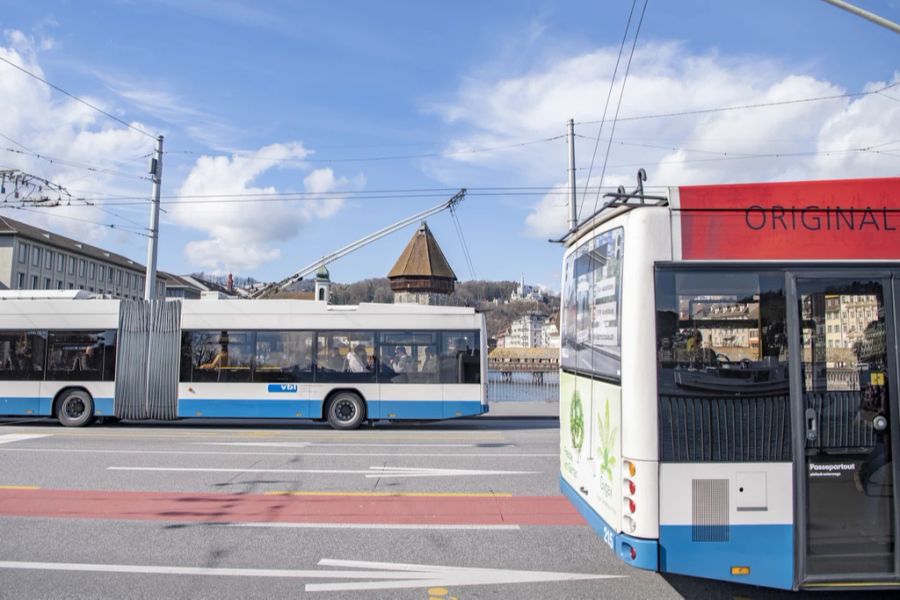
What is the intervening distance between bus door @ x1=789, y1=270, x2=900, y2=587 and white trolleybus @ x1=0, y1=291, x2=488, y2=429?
38.3 feet

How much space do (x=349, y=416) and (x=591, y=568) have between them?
36.5ft

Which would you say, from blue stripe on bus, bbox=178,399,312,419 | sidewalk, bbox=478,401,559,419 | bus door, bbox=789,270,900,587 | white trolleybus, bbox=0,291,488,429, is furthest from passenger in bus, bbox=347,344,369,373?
bus door, bbox=789,270,900,587

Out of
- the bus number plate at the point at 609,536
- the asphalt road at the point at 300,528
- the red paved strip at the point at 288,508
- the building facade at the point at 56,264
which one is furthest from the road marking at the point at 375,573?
the building facade at the point at 56,264

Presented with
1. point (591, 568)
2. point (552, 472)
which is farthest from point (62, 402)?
point (591, 568)

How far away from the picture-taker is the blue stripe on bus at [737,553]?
175 inches

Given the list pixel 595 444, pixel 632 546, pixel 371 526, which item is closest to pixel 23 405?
pixel 371 526

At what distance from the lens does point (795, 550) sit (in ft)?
14.6

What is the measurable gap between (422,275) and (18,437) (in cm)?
5013

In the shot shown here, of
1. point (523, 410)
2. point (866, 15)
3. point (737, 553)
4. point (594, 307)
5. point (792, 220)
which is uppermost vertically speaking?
point (866, 15)

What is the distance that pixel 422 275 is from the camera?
63.4 meters

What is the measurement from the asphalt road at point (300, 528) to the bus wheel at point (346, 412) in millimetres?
3542

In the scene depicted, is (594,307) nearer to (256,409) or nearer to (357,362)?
(357,362)

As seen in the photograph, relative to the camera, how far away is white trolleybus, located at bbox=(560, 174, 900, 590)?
4469 millimetres

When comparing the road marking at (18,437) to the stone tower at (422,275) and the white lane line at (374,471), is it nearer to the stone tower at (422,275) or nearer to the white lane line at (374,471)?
the white lane line at (374,471)
